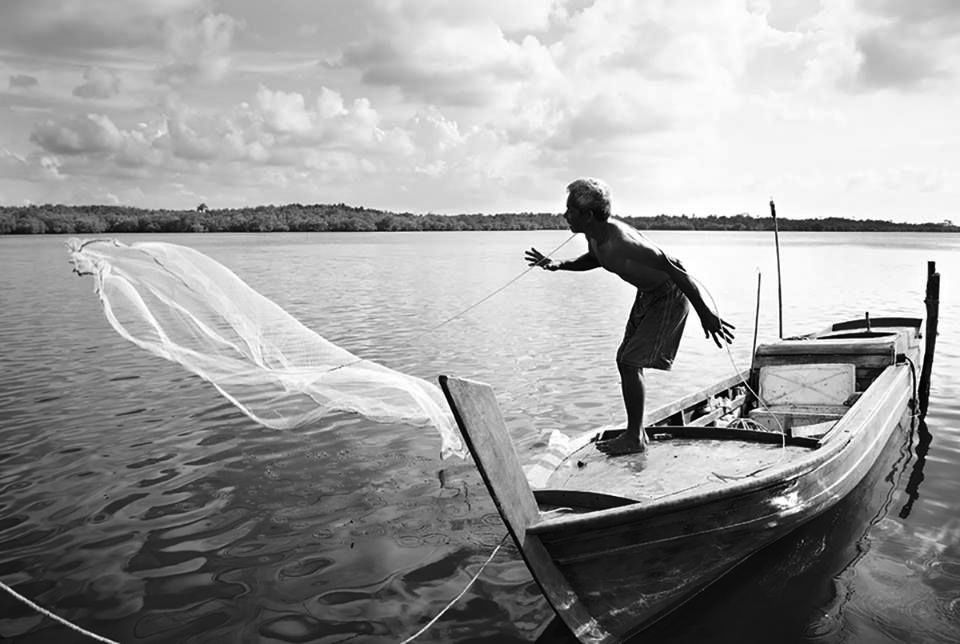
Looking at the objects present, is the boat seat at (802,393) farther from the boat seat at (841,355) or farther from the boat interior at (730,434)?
the boat seat at (841,355)

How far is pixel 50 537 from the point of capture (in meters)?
6.16

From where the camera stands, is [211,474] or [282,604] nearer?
[282,604]

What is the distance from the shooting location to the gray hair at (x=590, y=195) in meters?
5.45

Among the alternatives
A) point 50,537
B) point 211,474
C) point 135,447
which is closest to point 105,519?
point 50,537

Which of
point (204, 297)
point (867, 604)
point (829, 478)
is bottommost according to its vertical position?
point (867, 604)

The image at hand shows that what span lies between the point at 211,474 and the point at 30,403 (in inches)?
176

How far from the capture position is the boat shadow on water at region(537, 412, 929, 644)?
16.5 feet

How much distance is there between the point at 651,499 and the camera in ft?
15.6

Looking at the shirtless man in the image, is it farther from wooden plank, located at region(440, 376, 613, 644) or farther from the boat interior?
wooden plank, located at region(440, 376, 613, 644)

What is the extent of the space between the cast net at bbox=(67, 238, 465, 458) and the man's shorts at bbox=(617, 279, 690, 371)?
221cm

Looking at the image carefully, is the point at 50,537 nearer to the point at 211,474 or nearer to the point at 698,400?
the point at 211,474

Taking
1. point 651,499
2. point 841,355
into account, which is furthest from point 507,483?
point 841,355

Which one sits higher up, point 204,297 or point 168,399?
point 204,297

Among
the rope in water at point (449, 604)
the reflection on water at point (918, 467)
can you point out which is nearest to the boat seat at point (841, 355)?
the reflection on water at point (918, 467)
